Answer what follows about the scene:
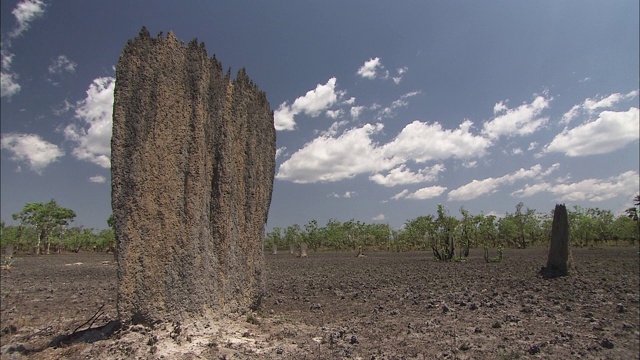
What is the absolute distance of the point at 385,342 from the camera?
22.2 ft

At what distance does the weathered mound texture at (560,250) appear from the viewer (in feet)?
47.3

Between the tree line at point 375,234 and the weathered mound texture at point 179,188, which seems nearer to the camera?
the weathered mound texture at point 179,188

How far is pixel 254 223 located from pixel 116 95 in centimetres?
386

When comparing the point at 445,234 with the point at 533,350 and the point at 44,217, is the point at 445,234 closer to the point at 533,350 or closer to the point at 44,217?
the point at 533,350

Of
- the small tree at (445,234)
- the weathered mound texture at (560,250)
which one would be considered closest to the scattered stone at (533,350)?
the weathered mound texture at (560,250)

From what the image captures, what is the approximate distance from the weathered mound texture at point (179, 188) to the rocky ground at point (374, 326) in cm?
58

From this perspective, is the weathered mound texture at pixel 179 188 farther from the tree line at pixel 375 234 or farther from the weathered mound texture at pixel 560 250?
the tree line at pixel 375 234

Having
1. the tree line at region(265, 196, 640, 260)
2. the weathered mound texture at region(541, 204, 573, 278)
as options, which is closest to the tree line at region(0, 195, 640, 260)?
the tree line at region(265, 196, 640, 260)

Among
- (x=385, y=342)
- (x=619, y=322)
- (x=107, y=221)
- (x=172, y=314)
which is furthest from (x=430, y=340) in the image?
(x=107, y=221)

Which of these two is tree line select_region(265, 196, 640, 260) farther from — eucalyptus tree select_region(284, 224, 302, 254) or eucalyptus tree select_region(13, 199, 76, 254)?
eucalyptus tree select_region(13, 199, 76, 254)

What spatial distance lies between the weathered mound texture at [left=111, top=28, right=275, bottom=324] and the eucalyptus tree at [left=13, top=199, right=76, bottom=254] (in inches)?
2296

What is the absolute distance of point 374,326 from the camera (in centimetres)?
794

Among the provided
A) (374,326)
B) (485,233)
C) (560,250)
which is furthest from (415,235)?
(374,326)

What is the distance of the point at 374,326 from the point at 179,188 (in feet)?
16.1
